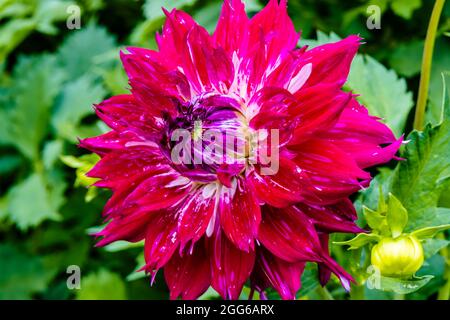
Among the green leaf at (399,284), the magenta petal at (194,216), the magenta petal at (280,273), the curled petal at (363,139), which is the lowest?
the green leaf at (399,284)

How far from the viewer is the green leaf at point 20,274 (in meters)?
1.46

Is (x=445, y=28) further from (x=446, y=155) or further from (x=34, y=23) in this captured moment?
(x=34, y=23)

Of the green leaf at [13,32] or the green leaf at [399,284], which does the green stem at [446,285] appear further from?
the green leaf at [13,32]

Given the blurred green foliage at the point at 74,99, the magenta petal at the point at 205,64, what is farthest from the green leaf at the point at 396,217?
the blurred green foliage at the point at 74,99

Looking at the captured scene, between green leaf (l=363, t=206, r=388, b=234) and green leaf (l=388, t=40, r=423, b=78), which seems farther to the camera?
green leaf (l=388, t=40, r=423, b=78)

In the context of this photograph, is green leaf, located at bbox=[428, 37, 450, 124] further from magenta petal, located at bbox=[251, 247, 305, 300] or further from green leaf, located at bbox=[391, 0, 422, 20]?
magenta petal, located at bbox=[251, 247, 305, 300]

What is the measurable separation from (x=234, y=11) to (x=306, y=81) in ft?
0.41

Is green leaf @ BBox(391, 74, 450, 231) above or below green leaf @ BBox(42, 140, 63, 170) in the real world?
below

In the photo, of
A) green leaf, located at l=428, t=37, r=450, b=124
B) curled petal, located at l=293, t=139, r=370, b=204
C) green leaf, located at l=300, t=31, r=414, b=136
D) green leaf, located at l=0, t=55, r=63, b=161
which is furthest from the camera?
green leaf, located at l=0, t=55, r=63, b=161

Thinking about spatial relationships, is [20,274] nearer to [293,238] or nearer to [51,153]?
[51,153]

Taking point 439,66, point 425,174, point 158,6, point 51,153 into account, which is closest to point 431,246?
point 425,174

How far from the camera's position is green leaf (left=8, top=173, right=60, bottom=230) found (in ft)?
4.48

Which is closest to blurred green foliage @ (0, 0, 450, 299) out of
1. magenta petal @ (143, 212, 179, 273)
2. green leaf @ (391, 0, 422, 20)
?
green leaf @ (391, 0, 422, 20)

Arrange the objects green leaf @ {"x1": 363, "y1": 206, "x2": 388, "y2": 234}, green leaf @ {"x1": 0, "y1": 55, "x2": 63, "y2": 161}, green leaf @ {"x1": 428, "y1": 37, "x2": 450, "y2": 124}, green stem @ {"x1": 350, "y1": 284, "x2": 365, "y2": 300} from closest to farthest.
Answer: green leaf @ {"x1": 363, "y1": 206, "x2": 388, "y2": 234}, green stem @ {"x1": 350, "y1": 284, "x2": 365, "y2": 300}, green leaf @ {"x1": 428, "y1": 37, "x2": 450, "y2": 124}, green leaf @ {"x1": 0, "y1": 55, "x2": 63, "y2": 161}
